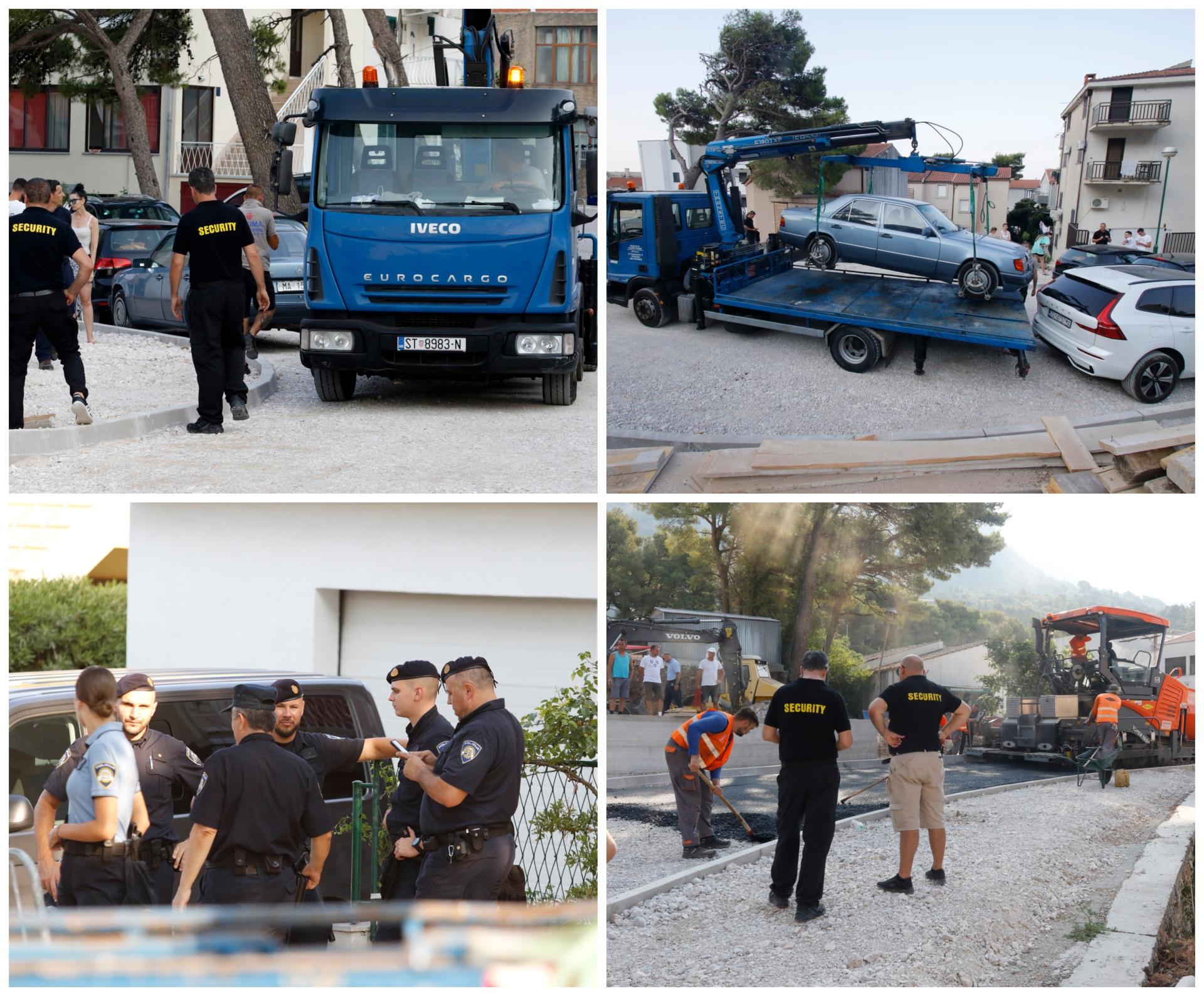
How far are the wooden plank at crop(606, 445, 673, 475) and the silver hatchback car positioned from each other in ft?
8.16

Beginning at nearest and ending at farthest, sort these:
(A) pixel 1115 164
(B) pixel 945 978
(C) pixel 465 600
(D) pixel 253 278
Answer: (B) pixel 945 978 → (A) pixel 1115 164 → (C) pixel 465 600 → (D) pixel 253 278

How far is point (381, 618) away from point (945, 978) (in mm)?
3442

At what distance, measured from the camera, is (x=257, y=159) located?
11.9 metres

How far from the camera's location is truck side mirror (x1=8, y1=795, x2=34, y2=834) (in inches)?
166

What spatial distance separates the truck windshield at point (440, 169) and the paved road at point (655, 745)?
370 cm

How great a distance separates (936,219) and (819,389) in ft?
4.44

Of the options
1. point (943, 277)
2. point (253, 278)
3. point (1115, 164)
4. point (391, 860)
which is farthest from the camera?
point (943, 277)

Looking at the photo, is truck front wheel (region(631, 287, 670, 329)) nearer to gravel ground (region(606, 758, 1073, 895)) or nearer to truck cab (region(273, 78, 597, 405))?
truck cab (region(273, 78, 597, 405))

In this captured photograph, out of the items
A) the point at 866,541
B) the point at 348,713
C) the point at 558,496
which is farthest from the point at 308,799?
the point at 866,541

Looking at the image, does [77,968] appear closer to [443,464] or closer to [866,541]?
[443,464]

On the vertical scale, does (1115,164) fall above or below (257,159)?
below

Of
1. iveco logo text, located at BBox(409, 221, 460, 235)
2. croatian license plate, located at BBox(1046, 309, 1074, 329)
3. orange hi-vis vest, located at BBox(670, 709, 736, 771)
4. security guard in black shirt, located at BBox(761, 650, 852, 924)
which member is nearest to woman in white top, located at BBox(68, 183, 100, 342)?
iveco logo text, located at BBox(409, 221, 460, 235)

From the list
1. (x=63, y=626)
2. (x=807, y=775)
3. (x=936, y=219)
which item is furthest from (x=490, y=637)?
(x=63, y=626)

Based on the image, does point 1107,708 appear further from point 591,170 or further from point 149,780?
point 591,170
